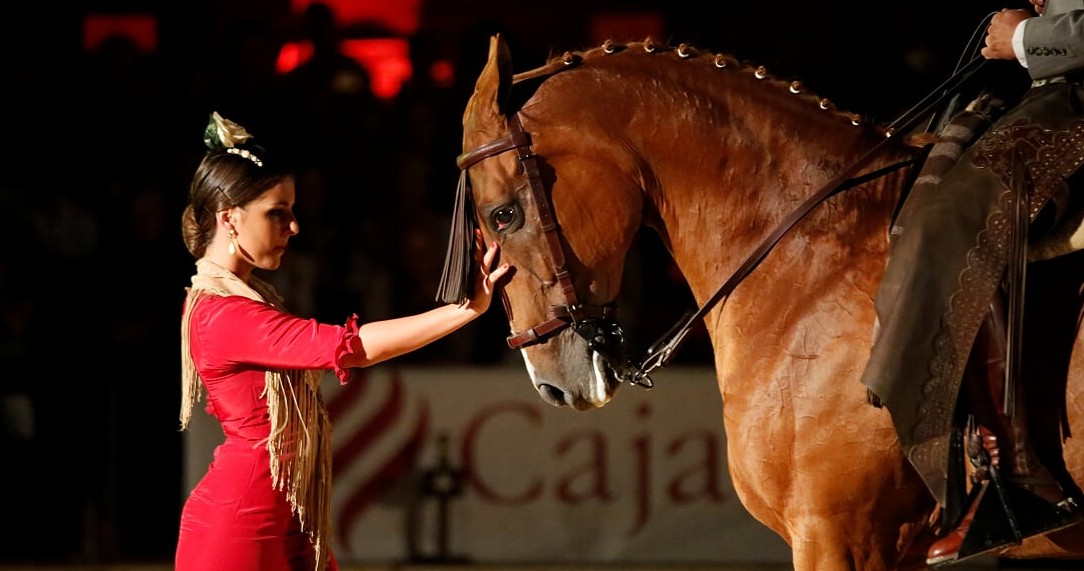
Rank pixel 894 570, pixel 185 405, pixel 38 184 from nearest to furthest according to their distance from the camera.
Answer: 1. pixel 894 570
2. pixel 185 405
3. pixel 38 184

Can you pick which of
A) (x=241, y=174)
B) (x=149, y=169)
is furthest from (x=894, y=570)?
(x=149, y=169)

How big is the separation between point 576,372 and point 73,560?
439 cm

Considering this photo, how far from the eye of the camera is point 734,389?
314 cm

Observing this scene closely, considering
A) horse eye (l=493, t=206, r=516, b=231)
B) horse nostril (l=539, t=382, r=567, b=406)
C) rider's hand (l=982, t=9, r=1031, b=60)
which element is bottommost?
horse nostril (l=539, t=382, r=567, b=406)

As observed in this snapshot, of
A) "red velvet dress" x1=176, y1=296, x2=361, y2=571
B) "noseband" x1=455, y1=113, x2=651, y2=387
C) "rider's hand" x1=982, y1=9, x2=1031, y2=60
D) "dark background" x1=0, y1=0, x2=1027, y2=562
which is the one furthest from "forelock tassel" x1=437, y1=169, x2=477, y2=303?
"dark background" x1=0, y1=0, x2=1027, y2=562

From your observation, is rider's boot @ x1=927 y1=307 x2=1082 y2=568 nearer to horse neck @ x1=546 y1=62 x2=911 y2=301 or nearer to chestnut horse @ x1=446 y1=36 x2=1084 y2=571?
chestnut horse @ x1=446 y1=36 x2=1084 y2=571

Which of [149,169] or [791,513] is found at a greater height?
[149,169]

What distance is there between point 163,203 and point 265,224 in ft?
14.5

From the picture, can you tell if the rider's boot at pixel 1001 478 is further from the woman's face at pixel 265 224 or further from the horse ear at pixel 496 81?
the woman's face at pixel 265 224

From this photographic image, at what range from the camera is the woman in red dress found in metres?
3.13

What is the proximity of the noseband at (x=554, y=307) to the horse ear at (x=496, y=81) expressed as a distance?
5 cm

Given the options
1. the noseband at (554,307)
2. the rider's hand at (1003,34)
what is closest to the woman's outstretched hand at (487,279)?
the noseband at (554,307)

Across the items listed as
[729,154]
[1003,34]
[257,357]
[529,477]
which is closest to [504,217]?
[729,154]

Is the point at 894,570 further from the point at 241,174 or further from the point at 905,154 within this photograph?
the point at 241,174
